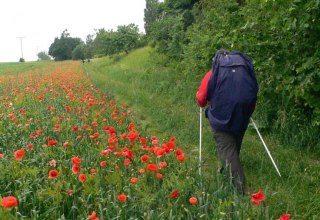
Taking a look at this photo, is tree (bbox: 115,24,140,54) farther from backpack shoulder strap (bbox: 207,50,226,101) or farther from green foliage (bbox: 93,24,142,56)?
backpack shoulder strap (bbox: 207,50,226,101)

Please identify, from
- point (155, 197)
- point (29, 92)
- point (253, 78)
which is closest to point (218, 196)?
point (155, 197)

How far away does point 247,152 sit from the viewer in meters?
6.43

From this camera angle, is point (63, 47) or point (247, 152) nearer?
point (247, 152)

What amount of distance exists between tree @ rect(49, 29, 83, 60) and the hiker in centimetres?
8781

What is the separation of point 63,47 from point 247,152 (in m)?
88.6

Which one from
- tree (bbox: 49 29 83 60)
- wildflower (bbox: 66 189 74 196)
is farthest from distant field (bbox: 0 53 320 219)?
tree (bbox: 49 29 83 60)

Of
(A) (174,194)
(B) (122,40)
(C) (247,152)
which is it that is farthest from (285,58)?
(B) (122,40)

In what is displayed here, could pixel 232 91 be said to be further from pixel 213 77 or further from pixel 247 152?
pixel 247 152

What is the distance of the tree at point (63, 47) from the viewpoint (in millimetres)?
90500

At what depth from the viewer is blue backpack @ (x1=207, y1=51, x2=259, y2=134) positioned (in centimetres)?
439

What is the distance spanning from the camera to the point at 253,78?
451 cm

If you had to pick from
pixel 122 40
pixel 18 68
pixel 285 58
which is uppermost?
pixel 122 40

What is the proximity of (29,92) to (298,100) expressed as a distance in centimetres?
696

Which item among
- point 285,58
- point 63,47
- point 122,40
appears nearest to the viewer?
point 285,58
